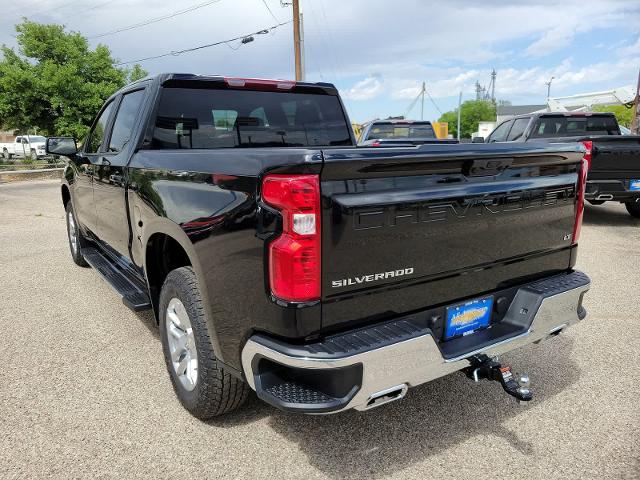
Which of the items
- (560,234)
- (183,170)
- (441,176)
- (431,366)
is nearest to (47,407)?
(183,170)

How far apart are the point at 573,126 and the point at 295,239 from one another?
31.9ft

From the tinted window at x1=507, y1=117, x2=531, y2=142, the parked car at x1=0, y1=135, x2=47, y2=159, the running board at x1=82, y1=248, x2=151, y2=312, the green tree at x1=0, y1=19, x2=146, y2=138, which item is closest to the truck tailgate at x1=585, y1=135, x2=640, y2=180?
the tinted window at x1=507, y1=117, x2=531, y2=142

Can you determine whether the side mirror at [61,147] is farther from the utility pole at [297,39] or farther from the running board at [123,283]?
the utility pole at [297,39]

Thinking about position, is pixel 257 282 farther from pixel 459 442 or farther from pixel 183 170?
pixel 459 442

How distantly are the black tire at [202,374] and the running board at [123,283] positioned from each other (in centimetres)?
70

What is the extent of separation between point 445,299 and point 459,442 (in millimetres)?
796

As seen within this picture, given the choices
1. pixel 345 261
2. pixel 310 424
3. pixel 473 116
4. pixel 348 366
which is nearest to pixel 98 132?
pixel 310 424

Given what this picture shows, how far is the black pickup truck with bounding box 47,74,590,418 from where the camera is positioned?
6.59ft

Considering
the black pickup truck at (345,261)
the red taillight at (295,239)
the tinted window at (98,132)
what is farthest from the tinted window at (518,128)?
the red taillight at (295,239)

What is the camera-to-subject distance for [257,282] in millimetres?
2111

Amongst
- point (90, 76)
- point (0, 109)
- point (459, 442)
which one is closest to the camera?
point (459, 442)

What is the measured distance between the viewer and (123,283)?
13.1 ft

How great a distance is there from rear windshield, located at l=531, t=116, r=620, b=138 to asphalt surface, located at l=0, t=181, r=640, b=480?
20.3 feet

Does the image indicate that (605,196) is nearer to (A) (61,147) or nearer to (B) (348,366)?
(B) (348,366)
